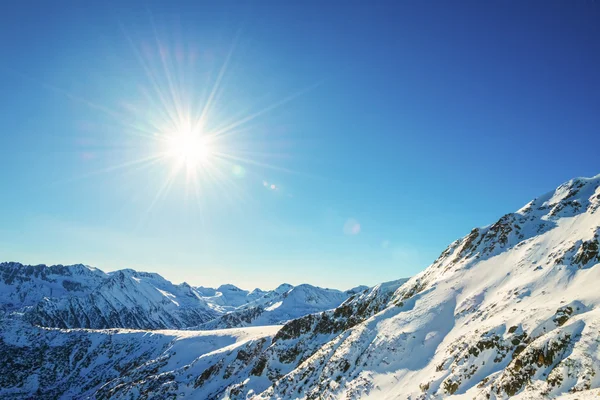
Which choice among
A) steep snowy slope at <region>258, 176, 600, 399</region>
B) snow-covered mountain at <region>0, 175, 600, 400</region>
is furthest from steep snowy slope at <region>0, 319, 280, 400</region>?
steep snowy slope at <region>258, 176, 600, 399</region>

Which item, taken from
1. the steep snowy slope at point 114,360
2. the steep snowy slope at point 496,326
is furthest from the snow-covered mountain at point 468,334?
the steep snowy slope at point 114,360

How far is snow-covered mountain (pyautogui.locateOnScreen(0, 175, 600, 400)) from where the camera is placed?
22359 millimetres

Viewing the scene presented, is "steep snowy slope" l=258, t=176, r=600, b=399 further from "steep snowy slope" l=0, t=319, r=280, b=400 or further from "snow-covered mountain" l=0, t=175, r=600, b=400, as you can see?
"steep snowy slope" l=0, t=319, r=280, b=400

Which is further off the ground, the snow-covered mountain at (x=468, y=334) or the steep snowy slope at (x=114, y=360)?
the steep snowy slope at (x=114, y=360)

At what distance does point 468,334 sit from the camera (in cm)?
3191

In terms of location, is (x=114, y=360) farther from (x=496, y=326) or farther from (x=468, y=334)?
(x=496, y=326)

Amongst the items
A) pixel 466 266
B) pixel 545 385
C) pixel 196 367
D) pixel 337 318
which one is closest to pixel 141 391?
pixel 196 367

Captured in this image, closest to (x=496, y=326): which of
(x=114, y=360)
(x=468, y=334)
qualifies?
(x=468, y=334)

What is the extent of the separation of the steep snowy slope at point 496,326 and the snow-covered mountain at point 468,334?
13 centimetres

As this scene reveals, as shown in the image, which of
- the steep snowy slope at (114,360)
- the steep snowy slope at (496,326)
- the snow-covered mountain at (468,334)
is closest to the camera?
the steep snowy slope at (496,326)

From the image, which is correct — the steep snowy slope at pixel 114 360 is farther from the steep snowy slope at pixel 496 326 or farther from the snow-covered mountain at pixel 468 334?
the steep snowy slope at pixel 496 326

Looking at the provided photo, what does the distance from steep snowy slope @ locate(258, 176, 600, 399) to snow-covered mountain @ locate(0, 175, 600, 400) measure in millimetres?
A: 126

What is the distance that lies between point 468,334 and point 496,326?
347 centimetres

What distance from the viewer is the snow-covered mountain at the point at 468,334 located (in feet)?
73.4
